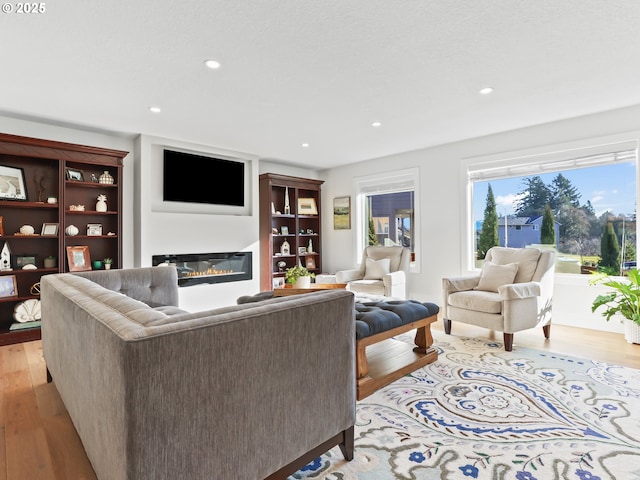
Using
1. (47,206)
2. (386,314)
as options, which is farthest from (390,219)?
(47,206)

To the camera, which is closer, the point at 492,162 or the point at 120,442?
the point at 120,442

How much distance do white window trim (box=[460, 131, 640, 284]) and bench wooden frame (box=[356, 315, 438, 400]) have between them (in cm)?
219

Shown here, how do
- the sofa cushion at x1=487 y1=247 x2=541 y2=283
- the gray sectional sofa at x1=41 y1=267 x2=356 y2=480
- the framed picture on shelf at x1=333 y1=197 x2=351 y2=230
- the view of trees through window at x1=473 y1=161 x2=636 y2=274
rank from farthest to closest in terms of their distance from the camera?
the framed picture on shelf at x1=333 y1=197 x2=351 y2=230 < the view of trees through window at x1=473 y1=161 x2=636 y2=274 < the sofa cushion at x1=487 y1=247 x2=541 y2=283 < the gray sectional sofa at x1=41 y1=267 x2=356 y2=480

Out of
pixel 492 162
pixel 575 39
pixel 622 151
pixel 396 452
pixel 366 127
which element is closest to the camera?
pixel 396 452

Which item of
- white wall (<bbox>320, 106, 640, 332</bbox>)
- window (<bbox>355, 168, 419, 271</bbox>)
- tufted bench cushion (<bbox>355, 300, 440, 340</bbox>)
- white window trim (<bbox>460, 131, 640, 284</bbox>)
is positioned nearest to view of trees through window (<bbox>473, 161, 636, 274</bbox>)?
white window trim (<bbox>460, 131, 640, 284</bbox>)

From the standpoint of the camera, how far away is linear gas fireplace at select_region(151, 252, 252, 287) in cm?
462

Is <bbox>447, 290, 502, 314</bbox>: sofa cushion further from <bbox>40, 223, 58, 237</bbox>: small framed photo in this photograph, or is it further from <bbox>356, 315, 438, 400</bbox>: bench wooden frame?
<bbox>40, 223, 58, 237</bbox>: small framed photo

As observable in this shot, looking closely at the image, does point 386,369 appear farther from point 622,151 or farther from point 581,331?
point 622,151

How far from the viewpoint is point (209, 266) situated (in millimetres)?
5000

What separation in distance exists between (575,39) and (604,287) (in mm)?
2728

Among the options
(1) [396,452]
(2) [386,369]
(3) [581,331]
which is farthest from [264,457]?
(3) [581,331]

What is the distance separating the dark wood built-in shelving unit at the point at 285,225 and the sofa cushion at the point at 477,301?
119 inches

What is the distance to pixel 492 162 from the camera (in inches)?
179

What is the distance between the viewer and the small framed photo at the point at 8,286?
3600mm
